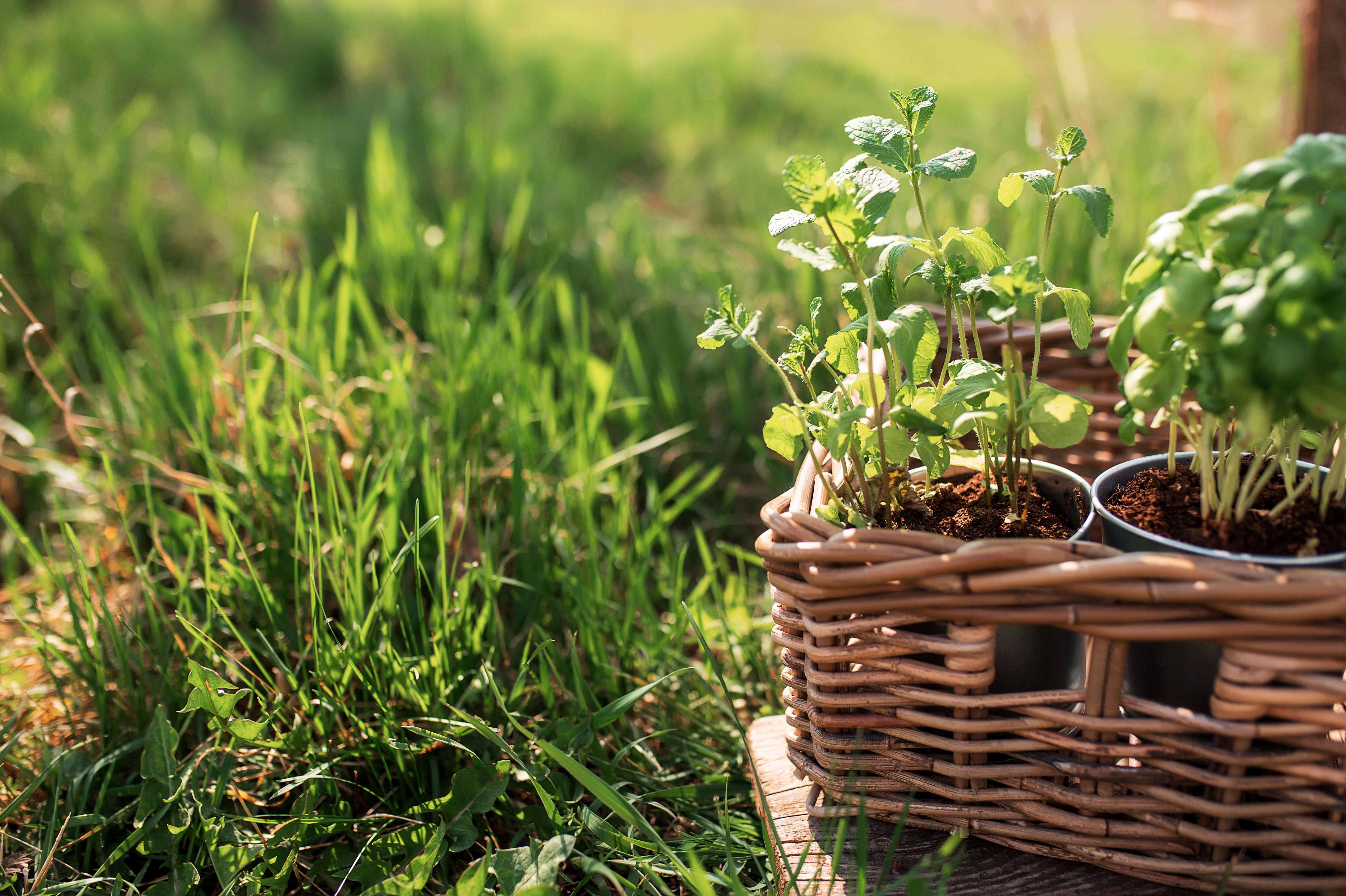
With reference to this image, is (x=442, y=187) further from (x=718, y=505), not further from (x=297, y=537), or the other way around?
(x=297, y=537)

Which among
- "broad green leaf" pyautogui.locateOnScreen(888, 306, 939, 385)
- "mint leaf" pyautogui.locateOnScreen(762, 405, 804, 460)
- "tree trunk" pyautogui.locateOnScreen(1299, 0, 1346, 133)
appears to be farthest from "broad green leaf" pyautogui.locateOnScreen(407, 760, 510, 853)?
"tree trunk" pyautogui.locateOnScreen(1299, 0, 1346, 133)

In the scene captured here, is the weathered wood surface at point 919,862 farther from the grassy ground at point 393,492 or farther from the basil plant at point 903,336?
the basil plant at point 903,336

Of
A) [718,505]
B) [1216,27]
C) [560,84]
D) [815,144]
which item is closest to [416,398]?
[718,505]

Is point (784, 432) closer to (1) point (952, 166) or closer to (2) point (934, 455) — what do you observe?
(2) point (934, 455)

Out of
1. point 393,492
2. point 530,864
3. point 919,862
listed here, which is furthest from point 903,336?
point 393,492

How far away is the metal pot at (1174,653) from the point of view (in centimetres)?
67

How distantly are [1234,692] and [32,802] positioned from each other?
1.19 m

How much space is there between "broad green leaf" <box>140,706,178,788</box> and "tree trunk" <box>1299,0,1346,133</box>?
1.89 m

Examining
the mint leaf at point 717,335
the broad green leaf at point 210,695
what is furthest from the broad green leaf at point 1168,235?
the broad green leaf at point 210,695

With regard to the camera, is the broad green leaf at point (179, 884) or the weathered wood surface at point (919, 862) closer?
the weathered wood surface at point (919, 862)

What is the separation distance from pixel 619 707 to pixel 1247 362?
64cm

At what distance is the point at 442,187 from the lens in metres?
2.59

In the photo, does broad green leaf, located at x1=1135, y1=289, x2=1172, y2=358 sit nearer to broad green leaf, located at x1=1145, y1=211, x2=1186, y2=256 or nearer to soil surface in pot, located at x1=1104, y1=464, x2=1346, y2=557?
broad green leaf, located at x1=1145, y1=211, x2=1186, y2=256

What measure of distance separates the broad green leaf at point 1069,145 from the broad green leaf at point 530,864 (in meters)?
0.74
